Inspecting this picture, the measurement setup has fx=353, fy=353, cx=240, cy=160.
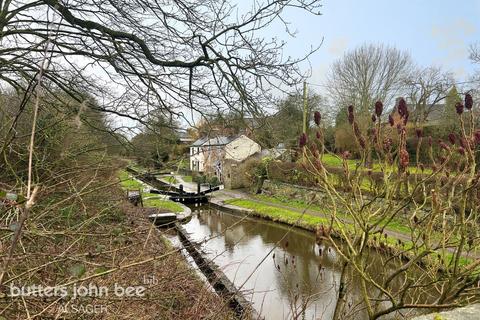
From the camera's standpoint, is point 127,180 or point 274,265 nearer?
point 127,180

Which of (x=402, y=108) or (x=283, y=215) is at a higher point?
(x=402, y=108)

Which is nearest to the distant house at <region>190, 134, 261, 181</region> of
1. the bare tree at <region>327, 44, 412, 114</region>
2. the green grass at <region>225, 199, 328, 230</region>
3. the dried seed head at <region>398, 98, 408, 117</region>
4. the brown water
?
the brown water

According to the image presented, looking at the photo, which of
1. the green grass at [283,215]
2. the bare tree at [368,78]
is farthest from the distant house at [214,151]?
A: the bare tree at [368,78]

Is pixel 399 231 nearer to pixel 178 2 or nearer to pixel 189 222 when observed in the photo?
pixel 189 222

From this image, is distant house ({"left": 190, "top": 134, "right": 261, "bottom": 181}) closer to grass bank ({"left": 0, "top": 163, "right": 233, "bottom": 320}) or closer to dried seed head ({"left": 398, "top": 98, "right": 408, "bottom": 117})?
grass bank ({"left": 0, "top": 163, "right": 233, "bottom": 320})

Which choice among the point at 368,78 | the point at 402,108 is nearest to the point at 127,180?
the point at 402,108

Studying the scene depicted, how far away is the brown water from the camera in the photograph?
7.54m

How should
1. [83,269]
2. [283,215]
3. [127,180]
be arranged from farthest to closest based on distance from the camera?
[283,215], [127,180], [83,269]

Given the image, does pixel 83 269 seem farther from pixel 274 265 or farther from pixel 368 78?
pixel 368 78

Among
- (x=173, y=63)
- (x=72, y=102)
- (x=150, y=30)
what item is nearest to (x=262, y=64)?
(x=173, y=63)

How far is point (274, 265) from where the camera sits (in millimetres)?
8805

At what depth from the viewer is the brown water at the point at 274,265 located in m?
7.54

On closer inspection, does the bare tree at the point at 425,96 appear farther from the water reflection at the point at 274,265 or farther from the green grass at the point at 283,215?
the green grass at the point at 283,215

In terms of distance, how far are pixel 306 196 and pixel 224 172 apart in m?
8.73
